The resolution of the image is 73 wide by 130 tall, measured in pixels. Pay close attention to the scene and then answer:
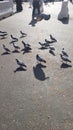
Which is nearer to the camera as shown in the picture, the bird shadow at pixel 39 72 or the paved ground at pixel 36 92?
the paved ground at pixel 36 92

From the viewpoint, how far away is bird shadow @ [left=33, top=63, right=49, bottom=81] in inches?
420

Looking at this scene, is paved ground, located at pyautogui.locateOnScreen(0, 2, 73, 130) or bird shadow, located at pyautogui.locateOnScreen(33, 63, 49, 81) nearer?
paved ground, located at pyautogui.locateOnScreen(0, 2, 73, 130)

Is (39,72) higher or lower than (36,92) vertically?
lower

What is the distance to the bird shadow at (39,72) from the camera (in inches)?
420

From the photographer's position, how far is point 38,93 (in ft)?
30.5

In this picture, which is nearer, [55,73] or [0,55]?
[55,73]

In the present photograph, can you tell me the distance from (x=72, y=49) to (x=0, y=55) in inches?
114

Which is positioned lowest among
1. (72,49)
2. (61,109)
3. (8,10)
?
(8,10)

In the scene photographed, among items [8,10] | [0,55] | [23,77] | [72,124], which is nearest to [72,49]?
[0,55]

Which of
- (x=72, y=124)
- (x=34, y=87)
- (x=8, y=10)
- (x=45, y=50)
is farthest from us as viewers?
(x=8, y=10)

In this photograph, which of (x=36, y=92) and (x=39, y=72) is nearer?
(x=36, y=92)

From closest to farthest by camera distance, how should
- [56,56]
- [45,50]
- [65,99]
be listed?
[65,99]
[56,56]
[45,50]

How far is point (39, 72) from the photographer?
1118cm

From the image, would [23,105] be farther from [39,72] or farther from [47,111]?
[39,72]
